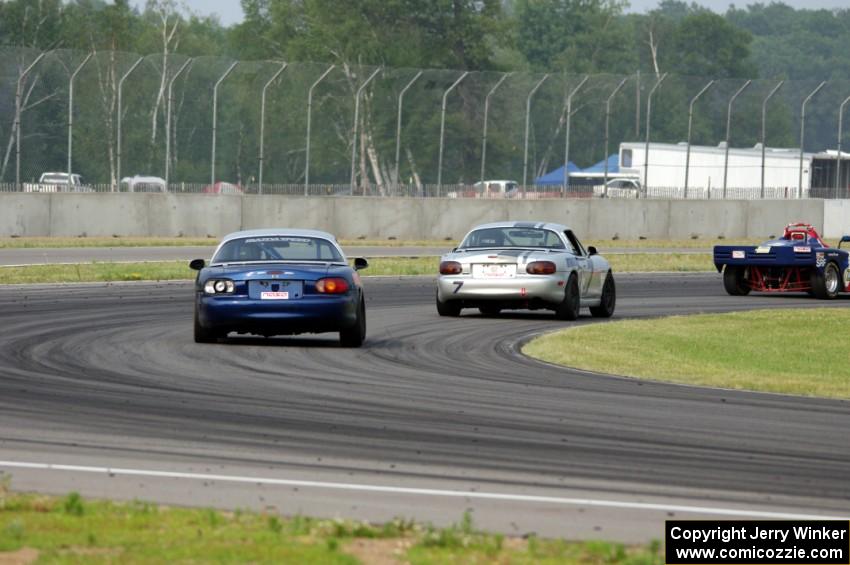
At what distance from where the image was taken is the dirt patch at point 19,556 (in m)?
6.75

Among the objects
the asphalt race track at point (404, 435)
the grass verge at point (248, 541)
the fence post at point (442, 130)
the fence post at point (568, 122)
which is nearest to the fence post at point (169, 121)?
the fence post at point (442, 130)

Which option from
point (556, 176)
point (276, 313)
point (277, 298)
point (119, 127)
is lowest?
point (276, 313)

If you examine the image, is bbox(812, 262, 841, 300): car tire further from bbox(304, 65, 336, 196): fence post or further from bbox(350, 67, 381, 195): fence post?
bbox(304, 65, 336, 196): fence post

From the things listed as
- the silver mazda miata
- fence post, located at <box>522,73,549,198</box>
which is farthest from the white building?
the silver mazda miata

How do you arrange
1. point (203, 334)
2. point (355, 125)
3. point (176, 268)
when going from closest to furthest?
point (203, 334) → point (176, 268) → point (355, 125)

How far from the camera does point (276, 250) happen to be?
1762cm

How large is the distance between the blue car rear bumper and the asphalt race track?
284 mm

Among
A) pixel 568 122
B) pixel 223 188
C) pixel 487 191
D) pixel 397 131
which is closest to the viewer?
pixel 223 188

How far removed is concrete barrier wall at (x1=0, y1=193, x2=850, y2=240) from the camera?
42.9m

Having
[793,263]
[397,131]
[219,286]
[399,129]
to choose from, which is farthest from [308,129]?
[219,286]

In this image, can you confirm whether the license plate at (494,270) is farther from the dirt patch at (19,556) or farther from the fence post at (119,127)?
the fence post at (119,127)

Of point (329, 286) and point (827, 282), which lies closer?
Result: point (329, 286)

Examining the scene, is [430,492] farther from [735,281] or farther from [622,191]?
[622,191]

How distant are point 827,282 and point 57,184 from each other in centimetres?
2229
